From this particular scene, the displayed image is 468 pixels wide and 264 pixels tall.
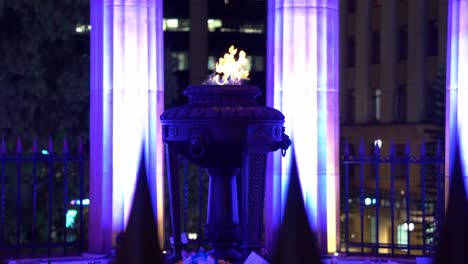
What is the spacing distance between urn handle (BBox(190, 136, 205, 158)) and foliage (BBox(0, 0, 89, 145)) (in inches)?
388

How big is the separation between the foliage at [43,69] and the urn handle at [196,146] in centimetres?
986

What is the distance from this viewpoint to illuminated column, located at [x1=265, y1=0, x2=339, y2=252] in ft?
40.8

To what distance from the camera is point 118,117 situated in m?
12.2

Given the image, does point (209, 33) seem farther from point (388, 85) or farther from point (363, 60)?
point (388, 85)

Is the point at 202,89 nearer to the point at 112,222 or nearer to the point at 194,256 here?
the point at 194,256

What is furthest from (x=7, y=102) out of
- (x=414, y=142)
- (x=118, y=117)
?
(x=414, y=142)

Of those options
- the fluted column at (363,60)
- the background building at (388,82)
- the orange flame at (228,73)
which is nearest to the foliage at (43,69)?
the orange flame at (228,73)

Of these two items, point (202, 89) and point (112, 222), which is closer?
point (202, 89)

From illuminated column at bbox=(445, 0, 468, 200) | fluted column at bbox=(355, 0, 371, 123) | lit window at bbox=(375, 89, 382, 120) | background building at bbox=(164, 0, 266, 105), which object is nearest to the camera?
illuminated column at bbox=(445, 0, 468, 200)

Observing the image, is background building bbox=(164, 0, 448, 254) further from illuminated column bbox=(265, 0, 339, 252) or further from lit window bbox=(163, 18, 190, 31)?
illuminated column bbox=(265, 0, 339, 252)

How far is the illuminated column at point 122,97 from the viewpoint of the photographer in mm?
12180

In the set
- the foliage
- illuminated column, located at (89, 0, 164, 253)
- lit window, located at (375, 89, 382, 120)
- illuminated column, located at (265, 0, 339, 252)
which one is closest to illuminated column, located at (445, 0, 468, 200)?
illuminated column, located at (265, 0, 339, 252)

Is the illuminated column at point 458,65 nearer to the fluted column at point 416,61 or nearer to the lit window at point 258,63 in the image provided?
the fluted column at point 416,61

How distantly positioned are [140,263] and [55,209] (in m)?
18.0
